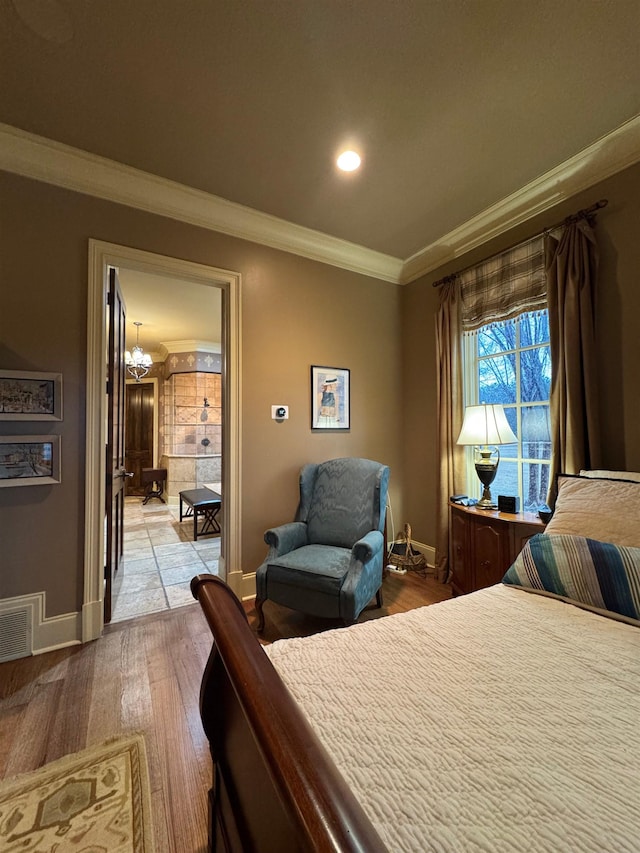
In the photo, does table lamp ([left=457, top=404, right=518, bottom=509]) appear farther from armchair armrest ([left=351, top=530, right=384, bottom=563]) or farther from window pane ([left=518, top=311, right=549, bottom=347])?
armchair armrest ([left=351, top=530, right=384, bottom=563])

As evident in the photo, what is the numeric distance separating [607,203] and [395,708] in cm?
291

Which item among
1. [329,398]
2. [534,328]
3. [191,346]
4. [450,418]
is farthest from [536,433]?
[191,346]

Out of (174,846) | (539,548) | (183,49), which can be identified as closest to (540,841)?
(539,548)

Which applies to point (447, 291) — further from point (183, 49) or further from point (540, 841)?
point (540, 841)

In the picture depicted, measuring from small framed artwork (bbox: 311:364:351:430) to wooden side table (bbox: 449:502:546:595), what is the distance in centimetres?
124

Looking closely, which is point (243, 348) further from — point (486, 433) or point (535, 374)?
point (535, 374)

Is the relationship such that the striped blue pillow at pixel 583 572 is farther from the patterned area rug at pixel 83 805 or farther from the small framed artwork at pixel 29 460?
the small framed artwork at pixel 29 460

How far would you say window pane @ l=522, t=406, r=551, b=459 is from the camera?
2561mm

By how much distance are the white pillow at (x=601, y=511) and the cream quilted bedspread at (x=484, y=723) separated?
367 mm

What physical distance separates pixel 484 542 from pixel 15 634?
2.93m

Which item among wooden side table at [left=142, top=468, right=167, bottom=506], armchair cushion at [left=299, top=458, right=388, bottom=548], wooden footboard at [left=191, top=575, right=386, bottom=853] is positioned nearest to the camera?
wooden footboard at [left=191, top=575, right=386, bottom=853]

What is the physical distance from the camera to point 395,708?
0.82 meters

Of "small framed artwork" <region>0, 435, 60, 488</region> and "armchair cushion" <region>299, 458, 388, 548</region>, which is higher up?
"small framed artwork" <region>0, 435, 60, 488</region>

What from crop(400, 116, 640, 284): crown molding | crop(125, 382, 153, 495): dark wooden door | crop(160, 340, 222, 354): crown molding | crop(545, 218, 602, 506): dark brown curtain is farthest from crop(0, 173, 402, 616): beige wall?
crop(125, 382, 153, 495): dark wooden door
